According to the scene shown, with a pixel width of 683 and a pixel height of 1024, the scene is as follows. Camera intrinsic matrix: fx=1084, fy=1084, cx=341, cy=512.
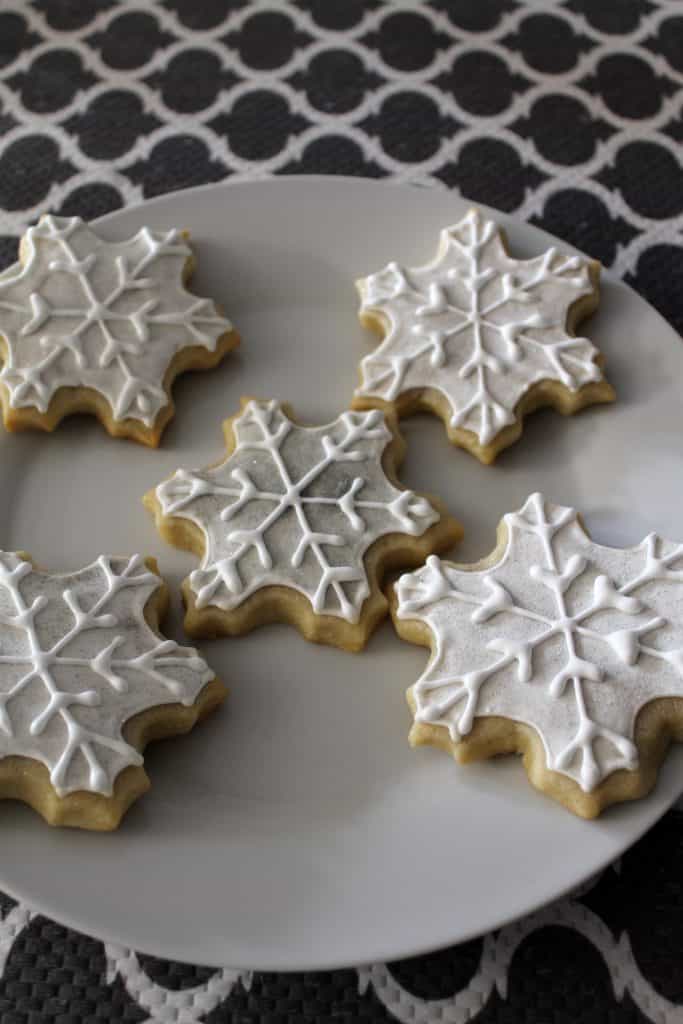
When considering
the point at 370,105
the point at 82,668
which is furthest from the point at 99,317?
the point at 370,105

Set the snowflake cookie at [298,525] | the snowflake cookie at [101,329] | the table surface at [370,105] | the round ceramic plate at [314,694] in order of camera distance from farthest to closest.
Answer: the table surface at [370,105] < the snowflake cookie at [101,329] < the snowflake cookie at [298,525] < the round ceramic plate at [314,694]

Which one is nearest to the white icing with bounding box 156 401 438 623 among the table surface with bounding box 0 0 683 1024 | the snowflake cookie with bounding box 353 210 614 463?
the snowflake cookie with bounding box 353 210 614 463

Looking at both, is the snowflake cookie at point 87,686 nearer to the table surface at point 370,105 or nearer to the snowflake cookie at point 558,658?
the snowflake cookie at point 558,658

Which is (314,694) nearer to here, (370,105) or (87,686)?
(87,686)

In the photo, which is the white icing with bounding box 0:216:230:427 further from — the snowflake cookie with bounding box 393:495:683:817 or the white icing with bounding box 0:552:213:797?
the snowflake cookie with bounding box 393:495:683:817

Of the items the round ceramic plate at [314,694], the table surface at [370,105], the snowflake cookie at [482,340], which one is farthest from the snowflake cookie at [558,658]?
the table surface at [370,105]

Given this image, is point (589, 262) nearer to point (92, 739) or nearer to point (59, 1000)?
point (92, 739)
